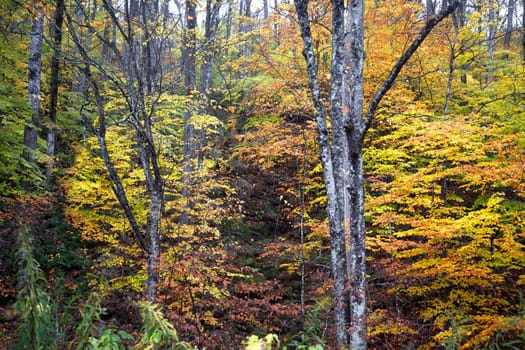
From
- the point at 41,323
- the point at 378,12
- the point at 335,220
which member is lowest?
the point at 335,220

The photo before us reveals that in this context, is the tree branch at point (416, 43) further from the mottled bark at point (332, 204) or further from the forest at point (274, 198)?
the mottled bark at point (332, 204)

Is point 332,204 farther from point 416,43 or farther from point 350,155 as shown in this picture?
point 416,43

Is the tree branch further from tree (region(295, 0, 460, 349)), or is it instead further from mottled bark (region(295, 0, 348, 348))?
mottled bark (region(295, 0, 348, 348))

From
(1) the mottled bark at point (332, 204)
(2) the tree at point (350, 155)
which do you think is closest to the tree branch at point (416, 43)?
(2) the tree at point (350, 155)

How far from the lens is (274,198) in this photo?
1263cm

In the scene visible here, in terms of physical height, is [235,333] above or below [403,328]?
below

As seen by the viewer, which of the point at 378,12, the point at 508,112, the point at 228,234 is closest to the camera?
the point at 508,112

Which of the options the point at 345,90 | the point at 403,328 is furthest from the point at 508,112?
the point at 403,328

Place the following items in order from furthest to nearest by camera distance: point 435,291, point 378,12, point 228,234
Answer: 1. point 378,12
2. point 228,234
3. point 435,291

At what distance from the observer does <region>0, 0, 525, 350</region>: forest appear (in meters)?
5.19

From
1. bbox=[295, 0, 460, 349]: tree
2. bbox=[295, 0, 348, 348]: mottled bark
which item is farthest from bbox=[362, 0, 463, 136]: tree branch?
bbox=[295, 0, 348, 348]: mottled bark

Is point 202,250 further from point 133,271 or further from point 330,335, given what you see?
point 330,335

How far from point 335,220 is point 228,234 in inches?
225

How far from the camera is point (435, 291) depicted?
757cm
